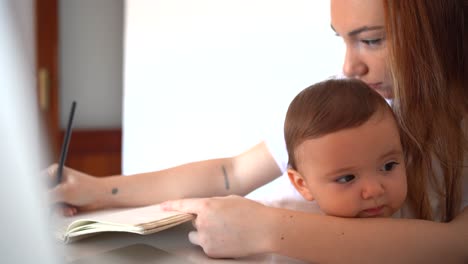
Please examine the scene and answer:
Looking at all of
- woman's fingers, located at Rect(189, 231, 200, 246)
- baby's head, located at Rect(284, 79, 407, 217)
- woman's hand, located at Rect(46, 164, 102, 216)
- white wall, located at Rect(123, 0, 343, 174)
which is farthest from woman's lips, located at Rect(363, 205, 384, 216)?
white wall, located at Rect(123, 0, 343, 174)

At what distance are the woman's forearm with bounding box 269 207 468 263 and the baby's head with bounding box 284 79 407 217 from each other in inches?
1.3

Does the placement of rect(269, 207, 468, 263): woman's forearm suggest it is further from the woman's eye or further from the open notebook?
the woman's eye

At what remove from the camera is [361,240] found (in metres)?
0.64

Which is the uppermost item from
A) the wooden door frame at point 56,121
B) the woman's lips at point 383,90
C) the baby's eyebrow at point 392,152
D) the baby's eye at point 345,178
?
the woman's lips at point 383,90

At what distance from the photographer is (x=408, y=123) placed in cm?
76

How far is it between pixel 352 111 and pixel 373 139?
44mm

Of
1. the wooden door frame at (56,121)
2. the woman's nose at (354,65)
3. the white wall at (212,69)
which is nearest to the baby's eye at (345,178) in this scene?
the woman's nose at (354,65)

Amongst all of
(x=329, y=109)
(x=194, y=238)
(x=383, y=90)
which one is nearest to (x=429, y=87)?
(x=383, y=90)

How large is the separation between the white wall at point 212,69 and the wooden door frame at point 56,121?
307 mm

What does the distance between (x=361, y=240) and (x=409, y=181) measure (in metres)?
0.18

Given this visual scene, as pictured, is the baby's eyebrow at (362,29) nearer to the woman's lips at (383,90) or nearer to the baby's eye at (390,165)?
the woman's lips at (383,90)

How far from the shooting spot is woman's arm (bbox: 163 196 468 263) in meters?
0.63

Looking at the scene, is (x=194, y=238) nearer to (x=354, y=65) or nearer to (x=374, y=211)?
(x=374, y=211)

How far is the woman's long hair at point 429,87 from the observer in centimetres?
76
